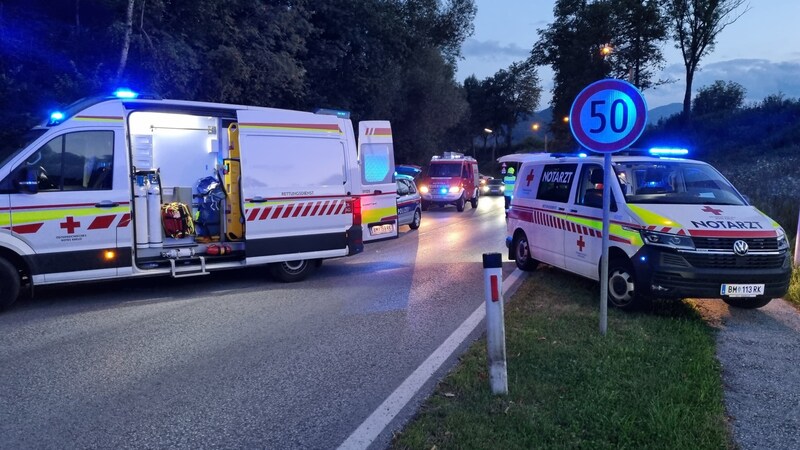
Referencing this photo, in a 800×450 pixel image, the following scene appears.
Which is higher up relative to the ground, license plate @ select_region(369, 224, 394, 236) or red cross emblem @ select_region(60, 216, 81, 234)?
red cross emblem @ select_region(60, 216, 81, 234)

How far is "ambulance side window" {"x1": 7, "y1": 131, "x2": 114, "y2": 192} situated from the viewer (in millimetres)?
7340

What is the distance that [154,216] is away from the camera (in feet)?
27.0

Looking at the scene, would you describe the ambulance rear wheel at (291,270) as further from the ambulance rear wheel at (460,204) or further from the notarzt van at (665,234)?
the ambulance rear wheel at (460,204)

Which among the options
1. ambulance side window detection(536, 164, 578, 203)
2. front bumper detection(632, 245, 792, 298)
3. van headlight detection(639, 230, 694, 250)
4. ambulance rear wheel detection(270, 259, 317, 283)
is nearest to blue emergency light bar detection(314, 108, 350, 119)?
ambulance rear wheel detection(270, 259, 317, 283)

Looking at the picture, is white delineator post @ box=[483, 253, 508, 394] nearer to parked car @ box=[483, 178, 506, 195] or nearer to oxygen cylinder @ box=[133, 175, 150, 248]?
oxygen cylinder @ box=[133, 175, 150, 248]

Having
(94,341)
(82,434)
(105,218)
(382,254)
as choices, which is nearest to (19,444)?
(82,434)

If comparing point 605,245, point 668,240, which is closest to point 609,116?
point 605,245

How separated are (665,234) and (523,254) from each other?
11.1ft

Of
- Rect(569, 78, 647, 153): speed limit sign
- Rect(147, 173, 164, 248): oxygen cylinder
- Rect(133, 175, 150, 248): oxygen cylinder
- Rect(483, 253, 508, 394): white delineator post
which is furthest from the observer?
Rect(147, 173, 164, 248): oxygen cylinder

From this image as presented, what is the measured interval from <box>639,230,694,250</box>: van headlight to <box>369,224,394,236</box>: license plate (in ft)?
20.7

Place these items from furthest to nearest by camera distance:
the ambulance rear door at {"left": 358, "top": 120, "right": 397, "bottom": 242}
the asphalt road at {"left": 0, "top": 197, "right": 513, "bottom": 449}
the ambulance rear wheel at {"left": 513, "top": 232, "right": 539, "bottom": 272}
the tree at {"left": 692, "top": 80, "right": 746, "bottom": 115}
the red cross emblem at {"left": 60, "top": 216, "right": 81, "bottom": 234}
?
the tree at {"left": 692, "top": 80, "right": 746, "bottom": 115}, the ambulance rear door at {"left": 358, "top": 120, "right": 397, "bottom": 242}, the ambulance rear wheel at {"left": 513, "top": 232, "right": 539, "bottom": 272}, the red cross emblem at {"left": 60, "top": 216, "right": 81, "bottom": 234}, the asphalt road at {"left": 0, "top": 197, "right": 513, "bottom": 449}

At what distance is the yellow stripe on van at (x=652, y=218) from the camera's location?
258 inches

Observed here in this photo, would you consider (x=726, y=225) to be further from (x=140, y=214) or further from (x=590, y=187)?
(x=140, y=214)

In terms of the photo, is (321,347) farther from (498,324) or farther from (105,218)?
(105,218)
